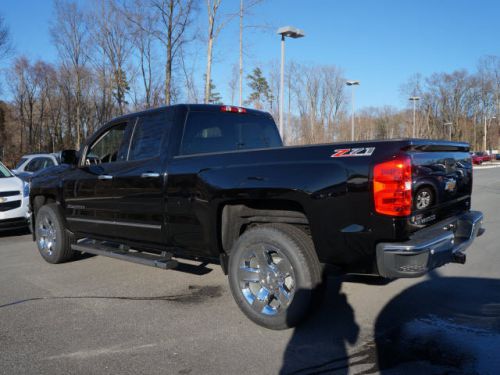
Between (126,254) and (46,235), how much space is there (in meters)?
2.10

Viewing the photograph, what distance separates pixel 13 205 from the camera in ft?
29.2

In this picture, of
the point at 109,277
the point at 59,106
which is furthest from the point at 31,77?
the point at 109,277

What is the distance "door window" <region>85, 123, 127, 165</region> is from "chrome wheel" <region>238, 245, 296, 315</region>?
7.20 ft

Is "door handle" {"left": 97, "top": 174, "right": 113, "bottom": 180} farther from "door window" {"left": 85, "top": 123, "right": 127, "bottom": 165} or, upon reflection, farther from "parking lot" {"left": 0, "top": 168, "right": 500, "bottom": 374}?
"parking lot" {"left": 0, "top": 168, "right": 500, "bottom": 374}

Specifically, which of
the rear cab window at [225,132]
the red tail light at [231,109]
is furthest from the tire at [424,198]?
the red tail light at [231,109]

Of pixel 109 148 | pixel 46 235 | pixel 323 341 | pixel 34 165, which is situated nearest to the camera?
pixel 323 341

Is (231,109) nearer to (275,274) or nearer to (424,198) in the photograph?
(275,274)

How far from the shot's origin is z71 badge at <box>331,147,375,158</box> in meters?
3.37

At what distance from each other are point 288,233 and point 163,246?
163 cm

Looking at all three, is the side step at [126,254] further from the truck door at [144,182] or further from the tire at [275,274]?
the tire at [275,274]

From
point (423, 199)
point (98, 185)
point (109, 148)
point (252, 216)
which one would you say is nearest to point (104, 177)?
point (98, 185)

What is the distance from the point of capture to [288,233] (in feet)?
12.7

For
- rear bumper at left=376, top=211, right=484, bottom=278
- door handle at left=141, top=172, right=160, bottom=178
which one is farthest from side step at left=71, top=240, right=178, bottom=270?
rear bumper at left=376, top=211, right=484, bottom=278

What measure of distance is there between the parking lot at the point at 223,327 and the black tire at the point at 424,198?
35.3 inches
